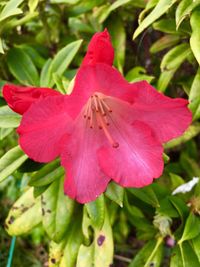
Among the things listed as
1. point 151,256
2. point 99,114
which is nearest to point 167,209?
point 151,256

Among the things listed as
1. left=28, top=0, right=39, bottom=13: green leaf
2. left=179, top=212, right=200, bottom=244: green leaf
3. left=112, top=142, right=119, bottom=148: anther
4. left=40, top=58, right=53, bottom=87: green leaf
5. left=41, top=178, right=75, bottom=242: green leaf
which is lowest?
left=179, top=212, right=200, bottom=244: green leaf

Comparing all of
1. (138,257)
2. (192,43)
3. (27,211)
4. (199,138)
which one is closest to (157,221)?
(138,257)

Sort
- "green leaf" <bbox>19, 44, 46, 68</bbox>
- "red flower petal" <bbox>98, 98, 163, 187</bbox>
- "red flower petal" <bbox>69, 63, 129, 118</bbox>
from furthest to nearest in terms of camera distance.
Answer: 1. "green leaf" <bbox>19, 44, 46, 68</bbox>
2. "red flower petal" <bbox>98, 98, 163, 187</bbox>
3. "red flower petal" <bbox>69, 63, 129, 118</bbox>

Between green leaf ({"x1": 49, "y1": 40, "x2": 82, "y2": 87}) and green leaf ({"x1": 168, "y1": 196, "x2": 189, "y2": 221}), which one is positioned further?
green leaf ({"x1": 49, "y1": 40, "x2": 82, "y2": 87})

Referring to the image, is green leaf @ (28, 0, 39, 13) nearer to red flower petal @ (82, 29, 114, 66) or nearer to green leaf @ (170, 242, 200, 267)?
red flower petal @ (82, 29, 114, 66)

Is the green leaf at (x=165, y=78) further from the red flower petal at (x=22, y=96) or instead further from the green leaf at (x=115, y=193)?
the red flower petal at (x=22, y=96)

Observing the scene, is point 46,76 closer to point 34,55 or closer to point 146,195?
point 34,55

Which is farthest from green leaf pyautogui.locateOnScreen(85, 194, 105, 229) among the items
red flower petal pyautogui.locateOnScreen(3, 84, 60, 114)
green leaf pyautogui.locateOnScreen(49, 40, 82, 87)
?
green leaf pyautogui.locateOnScreen(49, 40, 82, 87)
